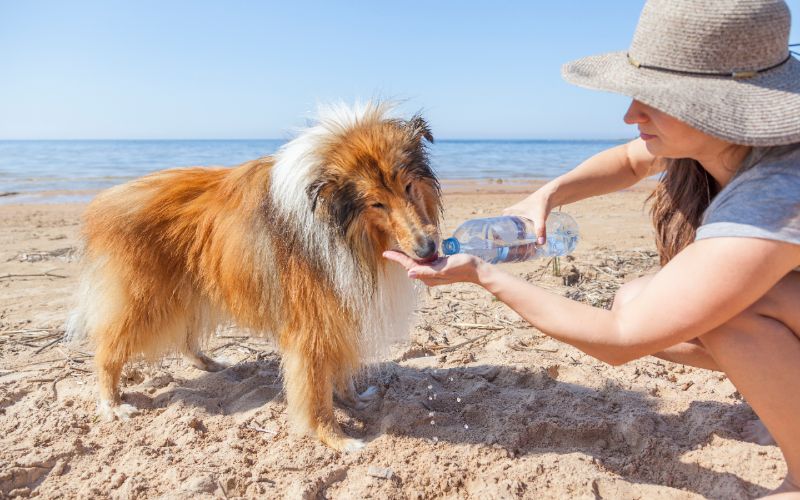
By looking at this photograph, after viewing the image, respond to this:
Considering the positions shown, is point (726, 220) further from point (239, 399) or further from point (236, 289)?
point (239, 399)

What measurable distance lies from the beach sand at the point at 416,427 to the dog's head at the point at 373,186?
936 mm

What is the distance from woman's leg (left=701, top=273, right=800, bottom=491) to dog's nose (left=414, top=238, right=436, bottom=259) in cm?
107

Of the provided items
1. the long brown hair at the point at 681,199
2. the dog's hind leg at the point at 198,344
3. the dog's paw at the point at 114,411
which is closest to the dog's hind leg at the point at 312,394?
the dog's hind leg at the point at 198,344

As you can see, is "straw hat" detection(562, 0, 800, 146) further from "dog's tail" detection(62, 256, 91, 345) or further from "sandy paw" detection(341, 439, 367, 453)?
"dog's tail" detection(62, 256, 91, 345)

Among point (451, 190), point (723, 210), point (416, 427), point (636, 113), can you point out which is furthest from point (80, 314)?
point (451, 190)

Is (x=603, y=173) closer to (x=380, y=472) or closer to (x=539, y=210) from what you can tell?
(x=539, y=210)

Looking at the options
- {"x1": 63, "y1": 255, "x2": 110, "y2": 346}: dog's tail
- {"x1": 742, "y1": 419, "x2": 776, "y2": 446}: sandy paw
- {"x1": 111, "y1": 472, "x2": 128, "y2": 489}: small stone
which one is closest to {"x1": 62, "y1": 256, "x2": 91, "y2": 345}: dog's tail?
{"x1": 63, "y1": 255, "x2": 110, "y2": 346}: dog's tail

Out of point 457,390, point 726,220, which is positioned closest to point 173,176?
point 457,390

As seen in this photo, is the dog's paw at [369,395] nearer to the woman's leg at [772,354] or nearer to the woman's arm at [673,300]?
the woman's arm at [673,300]

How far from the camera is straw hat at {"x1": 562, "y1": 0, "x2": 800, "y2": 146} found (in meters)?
1.69

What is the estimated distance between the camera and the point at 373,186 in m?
2.68

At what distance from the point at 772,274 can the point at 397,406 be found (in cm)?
194

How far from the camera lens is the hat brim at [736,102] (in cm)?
168

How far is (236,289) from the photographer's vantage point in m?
3.06
